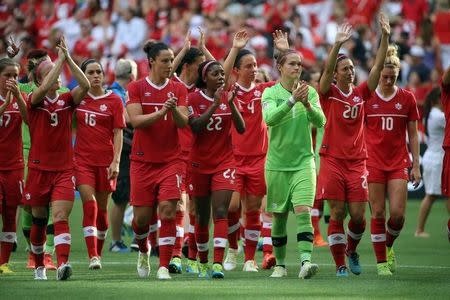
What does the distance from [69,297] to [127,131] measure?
263 inches

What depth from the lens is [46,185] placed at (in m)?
15.1

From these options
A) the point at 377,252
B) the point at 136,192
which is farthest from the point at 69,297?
the point at 377,252

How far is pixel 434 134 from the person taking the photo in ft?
72.4

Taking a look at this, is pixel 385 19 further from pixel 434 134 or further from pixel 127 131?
pixel 434 134

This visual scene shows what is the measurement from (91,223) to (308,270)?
289 cm

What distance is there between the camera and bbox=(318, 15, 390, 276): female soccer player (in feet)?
51.5

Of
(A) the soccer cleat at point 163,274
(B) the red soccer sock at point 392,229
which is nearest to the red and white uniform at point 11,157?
(A) the soccer cleat at point 163,274

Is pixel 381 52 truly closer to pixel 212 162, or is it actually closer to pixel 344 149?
pixel 344 149

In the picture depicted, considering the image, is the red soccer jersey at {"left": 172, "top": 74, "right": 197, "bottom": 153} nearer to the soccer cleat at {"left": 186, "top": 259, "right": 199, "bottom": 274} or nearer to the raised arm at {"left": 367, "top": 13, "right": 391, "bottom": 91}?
the soccer cleat at {"left": 186, "top": 259, "right": 199, "bottom": 274}

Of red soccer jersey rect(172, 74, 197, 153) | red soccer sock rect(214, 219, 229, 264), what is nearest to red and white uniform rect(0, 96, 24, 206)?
red soccer jersey rect(172, 74, 197, 153)

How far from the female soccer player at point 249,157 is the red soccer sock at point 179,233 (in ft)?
1.94

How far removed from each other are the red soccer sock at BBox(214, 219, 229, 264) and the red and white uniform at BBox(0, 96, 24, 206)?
7.47 feet

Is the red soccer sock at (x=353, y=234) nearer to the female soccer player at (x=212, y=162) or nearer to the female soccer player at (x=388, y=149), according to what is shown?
the female soccer player at (x=388, y=149)

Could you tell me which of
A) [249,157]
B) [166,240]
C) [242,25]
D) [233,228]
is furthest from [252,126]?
[242,25]
